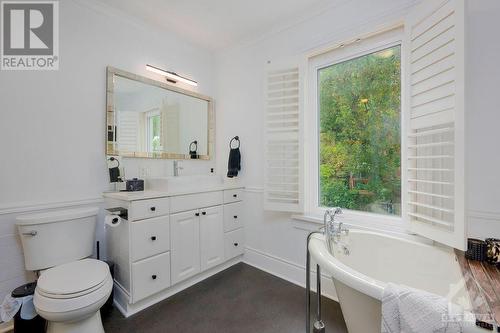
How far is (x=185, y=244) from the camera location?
209 cm

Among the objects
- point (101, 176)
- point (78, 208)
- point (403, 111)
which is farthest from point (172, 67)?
point (403, 111)

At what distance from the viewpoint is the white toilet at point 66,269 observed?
123 cm

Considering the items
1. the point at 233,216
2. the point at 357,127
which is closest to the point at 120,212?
the point at 233,216

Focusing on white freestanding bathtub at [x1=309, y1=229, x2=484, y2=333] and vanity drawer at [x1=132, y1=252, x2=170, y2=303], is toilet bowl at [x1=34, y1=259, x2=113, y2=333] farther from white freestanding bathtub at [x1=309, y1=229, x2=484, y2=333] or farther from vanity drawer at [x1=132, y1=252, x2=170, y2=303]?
white freestanding bathtub at [x1=309, y1=229, x2=484, y2=333]

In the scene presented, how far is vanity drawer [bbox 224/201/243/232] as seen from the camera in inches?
98.5

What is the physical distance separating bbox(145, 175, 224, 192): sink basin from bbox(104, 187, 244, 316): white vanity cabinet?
9cm

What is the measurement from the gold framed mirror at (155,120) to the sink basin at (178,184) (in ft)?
1.20

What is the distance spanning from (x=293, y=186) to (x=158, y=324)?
1578 mm

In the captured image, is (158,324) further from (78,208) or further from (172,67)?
(172,67)

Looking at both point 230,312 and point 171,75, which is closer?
point 230,312

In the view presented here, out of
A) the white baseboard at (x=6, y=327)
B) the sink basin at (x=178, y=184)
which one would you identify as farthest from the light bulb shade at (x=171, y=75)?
the white baseboard at (x=6, y=327)

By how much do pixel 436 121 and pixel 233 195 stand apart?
1902 millimetres

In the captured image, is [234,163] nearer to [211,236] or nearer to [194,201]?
[194,201]

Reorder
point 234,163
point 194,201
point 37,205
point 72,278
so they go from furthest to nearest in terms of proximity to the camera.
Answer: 1. point 234,163
2. point 194,201
3. point 37,205
4. point 72,278
